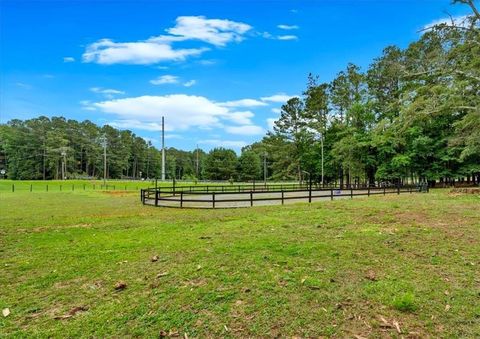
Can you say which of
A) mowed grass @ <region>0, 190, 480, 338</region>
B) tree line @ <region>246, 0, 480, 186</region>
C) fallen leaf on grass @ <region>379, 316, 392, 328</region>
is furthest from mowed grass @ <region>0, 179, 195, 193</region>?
fallen leaf on grass @ <region>379, 316, 392, 328</region>

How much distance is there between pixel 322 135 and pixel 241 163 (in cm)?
4381

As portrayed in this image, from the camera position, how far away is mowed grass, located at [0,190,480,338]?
3.79 meters

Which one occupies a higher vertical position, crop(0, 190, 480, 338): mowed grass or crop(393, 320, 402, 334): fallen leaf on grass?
crop(0, 190, 480, 338): mowed grass

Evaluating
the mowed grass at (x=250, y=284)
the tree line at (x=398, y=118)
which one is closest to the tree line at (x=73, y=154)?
the tree line at (x=398, y=118)

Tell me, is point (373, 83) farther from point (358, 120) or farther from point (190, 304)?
point (190, 304)

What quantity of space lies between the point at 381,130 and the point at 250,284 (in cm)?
2933

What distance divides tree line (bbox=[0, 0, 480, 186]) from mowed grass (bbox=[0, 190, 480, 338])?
16.1 metres

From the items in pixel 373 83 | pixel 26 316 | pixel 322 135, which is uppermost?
pixel 373 83

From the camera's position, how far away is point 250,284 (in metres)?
4.76

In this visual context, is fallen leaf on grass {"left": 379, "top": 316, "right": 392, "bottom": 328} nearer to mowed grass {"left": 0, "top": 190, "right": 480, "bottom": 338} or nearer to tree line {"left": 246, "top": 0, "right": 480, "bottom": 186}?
mowed grass {"left": 0, "top": 190, "right": 480, "bottom": 338}

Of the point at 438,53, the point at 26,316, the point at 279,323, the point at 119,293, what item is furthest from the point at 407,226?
the point at 438,53

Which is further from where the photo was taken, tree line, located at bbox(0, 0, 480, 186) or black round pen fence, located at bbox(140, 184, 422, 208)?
tree line, located at bbox(0, 0, 480, 186)

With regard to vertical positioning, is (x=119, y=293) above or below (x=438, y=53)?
below

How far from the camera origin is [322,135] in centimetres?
5028
